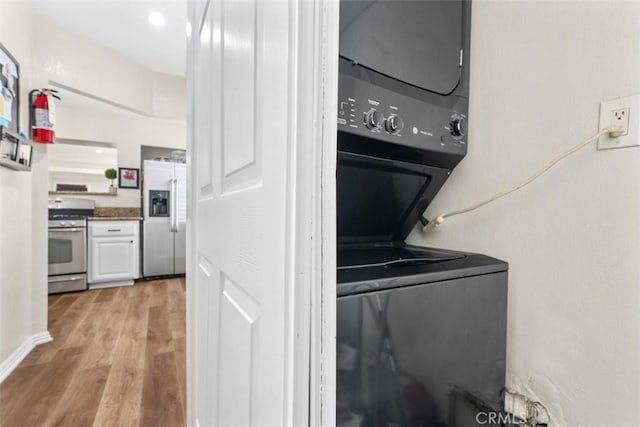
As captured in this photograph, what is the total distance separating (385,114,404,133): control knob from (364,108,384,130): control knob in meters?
0.03

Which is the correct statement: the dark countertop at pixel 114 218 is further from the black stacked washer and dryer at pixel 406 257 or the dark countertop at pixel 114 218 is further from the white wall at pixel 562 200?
the white wall at pixel 562 200

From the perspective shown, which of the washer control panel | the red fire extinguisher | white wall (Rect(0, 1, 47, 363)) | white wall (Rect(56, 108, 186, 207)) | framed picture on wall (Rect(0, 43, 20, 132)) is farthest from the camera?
white wall (Rect(56, 108, 186, 207))

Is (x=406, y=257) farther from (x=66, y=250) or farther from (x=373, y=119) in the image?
(x=66, y=250)

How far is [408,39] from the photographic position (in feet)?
2.74

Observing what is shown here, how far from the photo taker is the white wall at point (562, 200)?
0.73 metres

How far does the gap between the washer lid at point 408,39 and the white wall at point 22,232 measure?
2262 millimetres

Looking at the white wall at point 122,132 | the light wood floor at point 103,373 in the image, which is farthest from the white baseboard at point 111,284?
the white wall at point 122,132

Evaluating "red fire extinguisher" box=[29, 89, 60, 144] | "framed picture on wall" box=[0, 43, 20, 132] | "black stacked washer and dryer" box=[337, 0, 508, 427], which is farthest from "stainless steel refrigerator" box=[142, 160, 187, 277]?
"black stacked washer and dryer" box=[337, 0, 508, 427]

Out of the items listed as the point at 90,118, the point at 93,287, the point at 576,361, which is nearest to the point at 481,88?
the point at 576,361

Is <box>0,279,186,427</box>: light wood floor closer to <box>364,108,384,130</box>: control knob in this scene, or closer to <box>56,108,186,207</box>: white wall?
<box>364,108,384,130</box>: control knob

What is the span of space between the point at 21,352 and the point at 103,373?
70 centimetres

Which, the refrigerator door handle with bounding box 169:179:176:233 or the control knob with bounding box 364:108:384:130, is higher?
the control knob with bounding box 364:108:384:130

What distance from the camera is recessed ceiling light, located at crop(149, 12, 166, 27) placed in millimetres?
2748

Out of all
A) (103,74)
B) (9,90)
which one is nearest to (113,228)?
(103,74)
